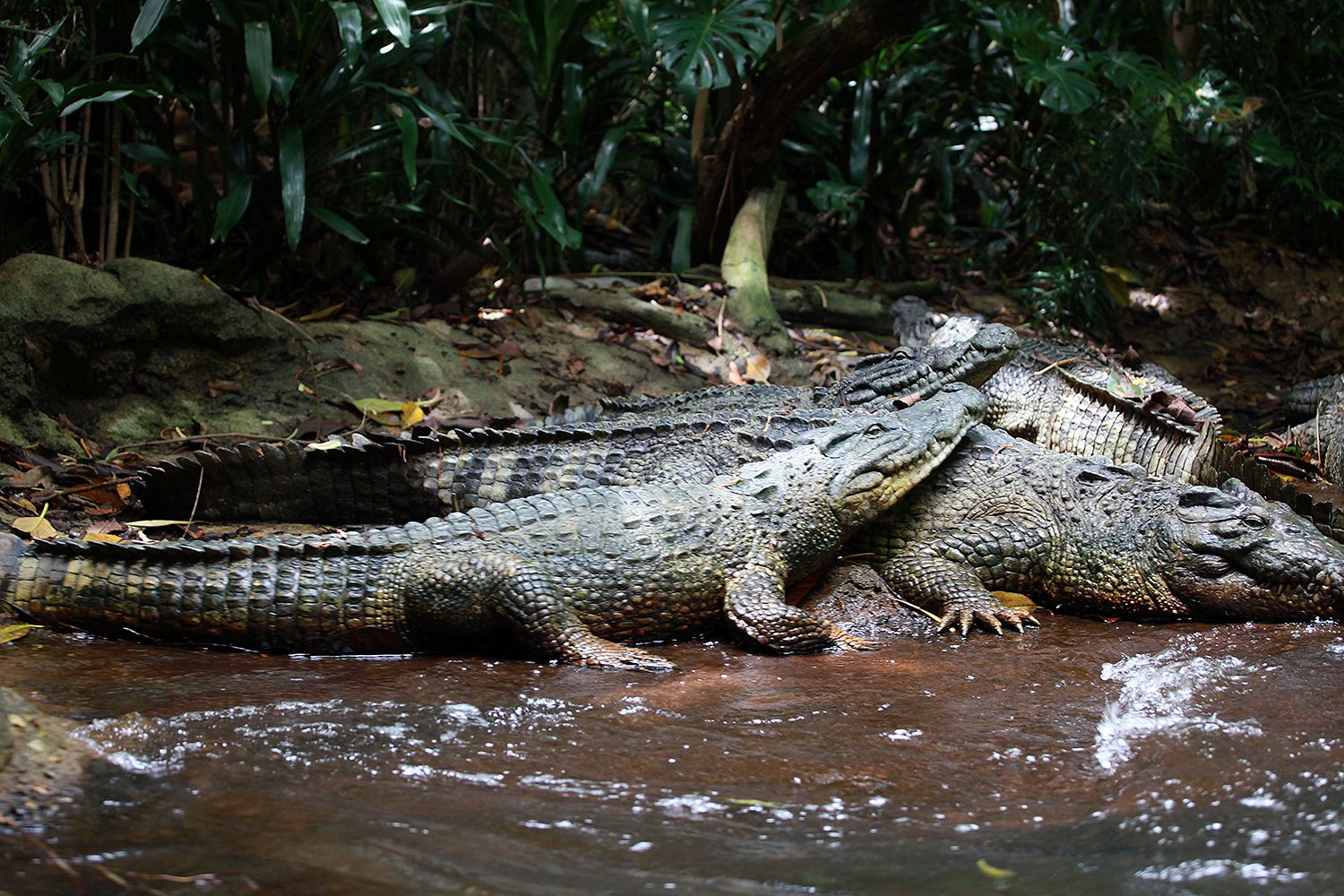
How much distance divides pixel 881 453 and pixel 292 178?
299cm

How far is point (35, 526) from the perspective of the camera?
3828 mm

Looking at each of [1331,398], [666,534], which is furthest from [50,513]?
[1331,398]

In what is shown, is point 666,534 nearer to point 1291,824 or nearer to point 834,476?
point 834,476

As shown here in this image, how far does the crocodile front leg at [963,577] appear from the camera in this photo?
3717mm

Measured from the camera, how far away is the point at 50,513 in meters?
4.05

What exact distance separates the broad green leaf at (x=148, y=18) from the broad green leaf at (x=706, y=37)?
8.77ft

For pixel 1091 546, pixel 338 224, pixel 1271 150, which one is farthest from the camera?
pixel 1271 150

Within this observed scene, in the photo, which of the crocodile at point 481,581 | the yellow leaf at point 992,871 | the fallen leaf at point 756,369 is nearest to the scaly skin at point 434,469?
the crocodile at point 481,581

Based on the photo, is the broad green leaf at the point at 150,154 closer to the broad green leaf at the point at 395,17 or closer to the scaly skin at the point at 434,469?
the broad green leaf at the point at 395,17

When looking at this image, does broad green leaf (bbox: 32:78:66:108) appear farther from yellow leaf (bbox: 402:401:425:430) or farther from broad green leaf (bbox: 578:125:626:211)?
broad green leaf (bbox: 578:125:626:211)

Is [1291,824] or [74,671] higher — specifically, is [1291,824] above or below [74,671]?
above

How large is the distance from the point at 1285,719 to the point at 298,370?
4.40 metres

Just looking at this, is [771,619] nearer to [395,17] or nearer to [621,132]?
[395,17]

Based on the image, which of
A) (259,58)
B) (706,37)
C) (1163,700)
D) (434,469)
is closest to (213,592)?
(434,469)
